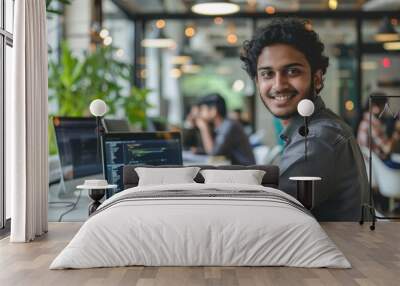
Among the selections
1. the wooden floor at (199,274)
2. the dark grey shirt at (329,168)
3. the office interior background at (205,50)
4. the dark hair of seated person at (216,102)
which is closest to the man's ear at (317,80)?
the dark grey shirt at (329,168)

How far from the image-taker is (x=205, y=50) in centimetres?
1007

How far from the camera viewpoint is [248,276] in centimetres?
420

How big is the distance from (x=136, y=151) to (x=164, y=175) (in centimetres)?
53

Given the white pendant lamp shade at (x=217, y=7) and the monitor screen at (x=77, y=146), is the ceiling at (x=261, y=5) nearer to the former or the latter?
the white pendant lamp shade at (x=217, y=7)

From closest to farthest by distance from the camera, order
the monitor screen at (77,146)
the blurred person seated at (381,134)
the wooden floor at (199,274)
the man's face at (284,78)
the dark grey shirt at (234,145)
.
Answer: the wooden floor at (199,274) → the monitor screen at (77,146) → the man's face at (284,78) → the dark grey shirt at (234,145) → the blurred person seated at (381,134)

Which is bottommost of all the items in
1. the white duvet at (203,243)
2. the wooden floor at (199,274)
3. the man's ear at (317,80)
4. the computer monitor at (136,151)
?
the wooden floor at (199,274)

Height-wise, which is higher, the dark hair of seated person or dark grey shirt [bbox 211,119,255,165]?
the dark hair of seated person

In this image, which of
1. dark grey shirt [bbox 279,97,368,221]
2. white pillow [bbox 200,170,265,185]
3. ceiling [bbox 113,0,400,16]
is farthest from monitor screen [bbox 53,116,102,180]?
ceiling [bbox 113,0,400,16]

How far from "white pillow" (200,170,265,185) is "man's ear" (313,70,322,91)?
6.71 ft

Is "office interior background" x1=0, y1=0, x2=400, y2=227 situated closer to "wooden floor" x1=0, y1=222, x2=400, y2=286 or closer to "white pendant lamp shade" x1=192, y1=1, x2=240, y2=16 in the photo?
"white pendant lamp shade" x1=192, y1=1, x2=240, y2=16

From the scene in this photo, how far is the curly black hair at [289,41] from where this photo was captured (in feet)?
26.5

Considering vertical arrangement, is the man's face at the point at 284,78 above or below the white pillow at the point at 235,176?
above

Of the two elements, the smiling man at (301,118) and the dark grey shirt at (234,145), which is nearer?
the smiling man at (301,118)

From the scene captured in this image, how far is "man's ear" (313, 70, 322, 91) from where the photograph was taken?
7902mm
